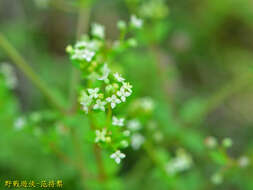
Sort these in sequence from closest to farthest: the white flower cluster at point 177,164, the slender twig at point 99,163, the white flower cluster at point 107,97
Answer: the white flower cluster at point 107,97, the slender twig at point 99,163, the white flower cluster at point 177,164

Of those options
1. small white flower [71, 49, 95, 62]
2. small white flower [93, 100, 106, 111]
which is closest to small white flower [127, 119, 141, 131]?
small white flower [71, 49, 95, 62]

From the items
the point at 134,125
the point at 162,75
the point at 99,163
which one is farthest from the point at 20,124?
the point at 162,75

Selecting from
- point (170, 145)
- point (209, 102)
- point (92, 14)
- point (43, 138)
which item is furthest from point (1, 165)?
point (92, 14)

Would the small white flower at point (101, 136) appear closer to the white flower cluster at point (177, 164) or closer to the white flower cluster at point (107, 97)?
the white flower cluster at point (107, 97)

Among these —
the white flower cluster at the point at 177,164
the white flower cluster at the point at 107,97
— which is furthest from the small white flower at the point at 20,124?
the white flower cluster at the point at 177,164

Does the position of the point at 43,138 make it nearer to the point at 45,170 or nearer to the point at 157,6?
the point at 45,170

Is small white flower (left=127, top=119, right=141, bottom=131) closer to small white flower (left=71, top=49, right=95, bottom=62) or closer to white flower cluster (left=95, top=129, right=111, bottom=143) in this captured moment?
white flower cluster (left=95, top=129, right=111, bottom=143)
